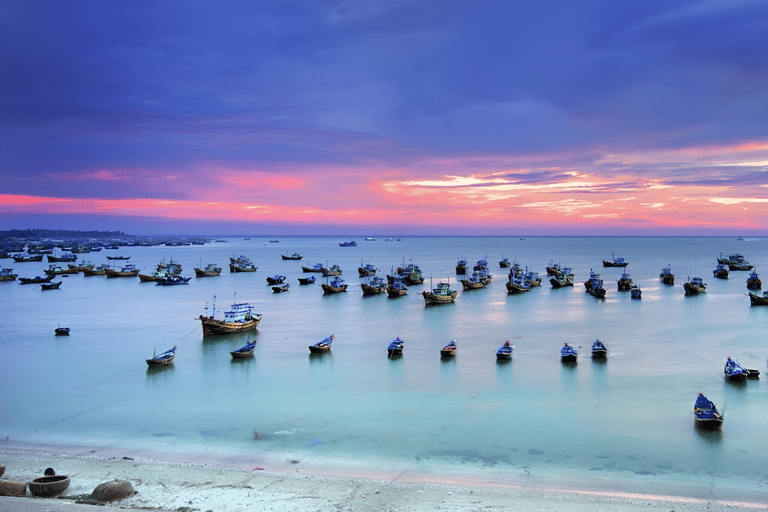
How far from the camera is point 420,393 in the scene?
26234 millimetres

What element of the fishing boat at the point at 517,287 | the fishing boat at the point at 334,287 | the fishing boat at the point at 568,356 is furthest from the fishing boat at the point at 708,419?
the fishing boat at the point at 334,287

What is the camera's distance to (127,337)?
136 feet

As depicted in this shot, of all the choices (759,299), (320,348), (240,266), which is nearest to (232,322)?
(320,348)

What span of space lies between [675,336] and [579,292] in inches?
1205

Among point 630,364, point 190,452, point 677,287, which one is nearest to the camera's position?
point 190,452

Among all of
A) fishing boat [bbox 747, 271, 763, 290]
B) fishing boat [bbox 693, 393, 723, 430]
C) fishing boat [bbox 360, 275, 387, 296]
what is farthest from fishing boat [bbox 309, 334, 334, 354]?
fishing boat [bbox 747, 271, 763, 290]

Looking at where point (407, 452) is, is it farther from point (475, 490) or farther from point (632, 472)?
point (632, 472)

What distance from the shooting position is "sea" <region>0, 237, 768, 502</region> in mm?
18859

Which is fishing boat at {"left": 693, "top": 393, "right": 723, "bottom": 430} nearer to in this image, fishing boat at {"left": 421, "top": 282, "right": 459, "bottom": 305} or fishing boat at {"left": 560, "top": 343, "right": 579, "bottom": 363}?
fishing boat at {"left": 560, "top": 343, "right": 579, "bottom": 363}

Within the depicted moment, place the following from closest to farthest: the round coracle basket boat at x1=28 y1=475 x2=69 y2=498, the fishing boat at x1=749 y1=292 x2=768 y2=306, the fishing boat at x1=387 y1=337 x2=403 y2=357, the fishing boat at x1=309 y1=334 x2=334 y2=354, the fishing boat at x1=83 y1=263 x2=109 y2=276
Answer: the round coracle basket boat at x1=28 y1=475 x2=69 y2=498 → the fishing boat at x1=387 y1=337 x2=403 y2=357 → the fishing boat at x1=309 y1=334 x2=334 y2=354 → the fishing boat at x1=749 y1=292 x2=768 y2=306 → the fishing boat at x1=83 y1=263 x2=109 y2=276

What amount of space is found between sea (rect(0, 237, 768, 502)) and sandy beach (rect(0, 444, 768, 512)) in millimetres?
878

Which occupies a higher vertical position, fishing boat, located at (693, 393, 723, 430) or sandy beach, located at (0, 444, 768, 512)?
fishing boat, located at (693, 393, 723, 430)

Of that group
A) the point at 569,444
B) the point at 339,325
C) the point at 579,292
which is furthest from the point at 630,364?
the point at 579,292

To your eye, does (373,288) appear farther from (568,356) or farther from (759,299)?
(759,299)
